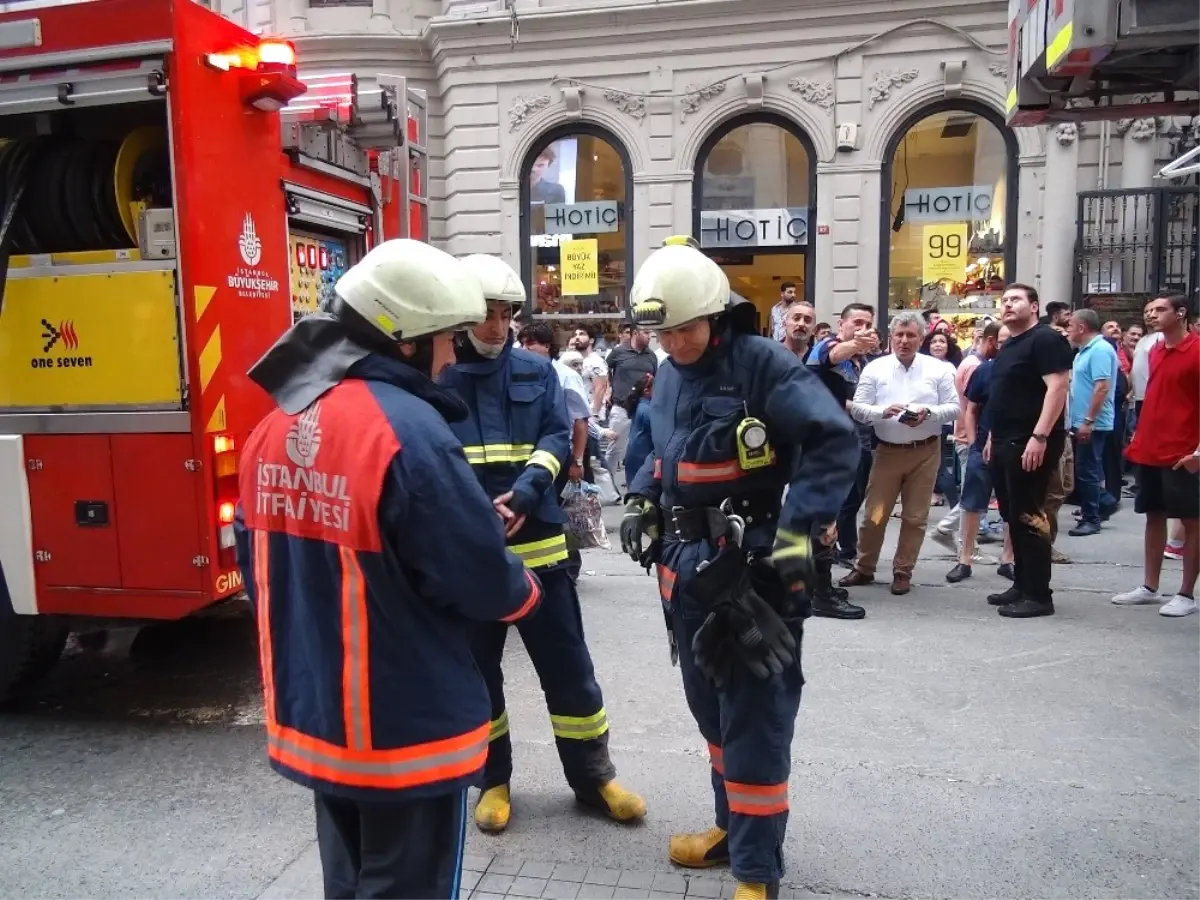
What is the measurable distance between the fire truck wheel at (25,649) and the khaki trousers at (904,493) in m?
4.92

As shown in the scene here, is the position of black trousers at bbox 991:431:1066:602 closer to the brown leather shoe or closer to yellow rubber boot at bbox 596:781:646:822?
the brown leather shoe

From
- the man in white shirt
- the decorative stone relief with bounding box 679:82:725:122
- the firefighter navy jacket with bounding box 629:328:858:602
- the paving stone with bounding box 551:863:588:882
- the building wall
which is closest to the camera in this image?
the firefighter navy jacket with bounding box 629:328:858:602

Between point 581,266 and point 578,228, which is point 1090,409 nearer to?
point 581,266

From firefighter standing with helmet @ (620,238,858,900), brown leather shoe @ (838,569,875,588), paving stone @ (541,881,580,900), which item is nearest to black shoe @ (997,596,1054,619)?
brown leather shoe @ (838,569,875,588)

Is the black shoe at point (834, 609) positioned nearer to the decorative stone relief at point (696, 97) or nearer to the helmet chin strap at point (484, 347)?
the helmet chin strap at point (484, 347)

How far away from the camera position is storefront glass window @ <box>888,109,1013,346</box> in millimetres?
13148

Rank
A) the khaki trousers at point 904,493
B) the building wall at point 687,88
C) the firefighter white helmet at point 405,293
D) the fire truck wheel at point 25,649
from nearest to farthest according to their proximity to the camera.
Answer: the firefighter white helmet at point 405,293 < the fire truck wheel at point 25,649 < the khaki trousers at point 904,493 < the building wall at point 687,88

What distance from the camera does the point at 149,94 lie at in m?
3.93

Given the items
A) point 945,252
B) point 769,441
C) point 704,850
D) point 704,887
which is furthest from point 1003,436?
point 945,252

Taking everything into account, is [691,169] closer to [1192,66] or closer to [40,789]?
[1192,66]

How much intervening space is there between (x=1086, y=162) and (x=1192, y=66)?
10269 mm

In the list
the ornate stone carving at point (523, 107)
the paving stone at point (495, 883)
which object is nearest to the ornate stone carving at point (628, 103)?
the ornate stone carving at point (523, 107)

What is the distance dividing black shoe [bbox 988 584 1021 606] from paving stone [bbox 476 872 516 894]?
408 cm

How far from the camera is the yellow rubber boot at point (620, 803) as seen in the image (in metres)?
3.45
